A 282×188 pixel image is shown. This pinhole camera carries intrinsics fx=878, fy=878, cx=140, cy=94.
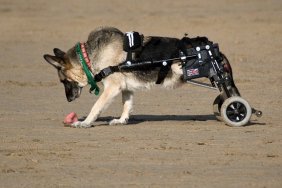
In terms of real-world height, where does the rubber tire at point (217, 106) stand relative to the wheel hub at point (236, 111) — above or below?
below

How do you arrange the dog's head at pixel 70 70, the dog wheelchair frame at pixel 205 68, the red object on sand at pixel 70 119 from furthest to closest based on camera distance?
1. the dog's head at pixel 70 70
2. the red object on sand at pixel 70 119
3. the dog wheelchair frame at pixel 205 68

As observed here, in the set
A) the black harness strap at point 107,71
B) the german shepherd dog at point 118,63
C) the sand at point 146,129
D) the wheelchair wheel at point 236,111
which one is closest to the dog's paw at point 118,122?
the sand at point 146,129

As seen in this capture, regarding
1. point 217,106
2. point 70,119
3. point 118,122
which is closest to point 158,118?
point 118,122

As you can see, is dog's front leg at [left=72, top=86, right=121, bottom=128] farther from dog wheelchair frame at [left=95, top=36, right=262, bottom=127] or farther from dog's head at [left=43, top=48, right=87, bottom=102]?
dog's head at [left=43, top=48, right=87, bottom=102]

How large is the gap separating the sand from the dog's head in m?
0.56

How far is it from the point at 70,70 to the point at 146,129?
1.38 m

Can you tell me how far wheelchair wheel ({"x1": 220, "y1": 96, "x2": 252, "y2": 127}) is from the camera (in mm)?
11570

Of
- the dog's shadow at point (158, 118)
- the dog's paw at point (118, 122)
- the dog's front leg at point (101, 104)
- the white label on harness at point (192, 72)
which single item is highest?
the white label on harness at point (192, 72)

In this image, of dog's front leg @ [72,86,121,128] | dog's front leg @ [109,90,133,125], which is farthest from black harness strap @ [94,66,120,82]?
dog's front leg @ [109,90,133,125]

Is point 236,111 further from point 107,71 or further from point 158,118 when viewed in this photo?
point 107,71

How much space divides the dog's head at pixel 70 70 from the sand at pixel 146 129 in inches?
21.9

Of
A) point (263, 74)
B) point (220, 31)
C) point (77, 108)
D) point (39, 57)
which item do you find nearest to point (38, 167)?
point (77, 108)

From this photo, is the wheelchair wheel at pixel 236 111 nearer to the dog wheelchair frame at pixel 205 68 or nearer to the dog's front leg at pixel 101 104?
Result: the dog wheelchair frame at pixel 205 68

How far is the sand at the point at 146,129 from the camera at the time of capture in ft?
29.1
